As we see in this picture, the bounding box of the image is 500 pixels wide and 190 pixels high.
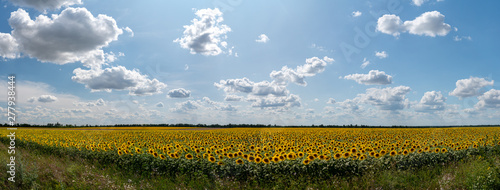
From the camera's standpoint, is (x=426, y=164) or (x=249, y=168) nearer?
(x=249, y=168)

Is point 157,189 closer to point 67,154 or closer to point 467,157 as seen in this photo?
point 67,154

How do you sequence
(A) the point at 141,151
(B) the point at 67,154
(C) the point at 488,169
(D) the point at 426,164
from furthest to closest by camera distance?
1. (B) the point at 67,154
2. (A) the point at 141,151
3. (D) the point at 426,164
4. (C) the point at 488,169

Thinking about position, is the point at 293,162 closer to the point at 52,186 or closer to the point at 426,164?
the point at 426,164

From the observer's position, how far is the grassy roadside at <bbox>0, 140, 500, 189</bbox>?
8.40 meters

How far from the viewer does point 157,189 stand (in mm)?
9422

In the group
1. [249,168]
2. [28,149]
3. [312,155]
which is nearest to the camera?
[249,168]

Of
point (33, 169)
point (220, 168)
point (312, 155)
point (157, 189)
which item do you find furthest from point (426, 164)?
point (33, 169)

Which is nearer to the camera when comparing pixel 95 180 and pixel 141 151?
pixel 95 180

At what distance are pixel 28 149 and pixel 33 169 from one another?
1048 cm

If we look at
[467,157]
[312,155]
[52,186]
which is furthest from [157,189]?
[467,157]

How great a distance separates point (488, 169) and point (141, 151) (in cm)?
1222

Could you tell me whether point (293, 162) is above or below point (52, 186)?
above

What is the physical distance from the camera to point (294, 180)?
8758mm

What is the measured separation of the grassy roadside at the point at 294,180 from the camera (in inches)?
331
